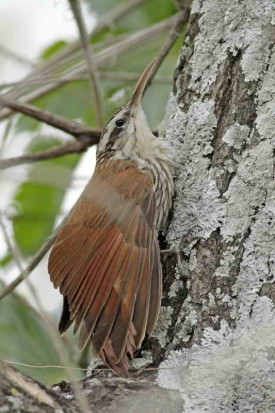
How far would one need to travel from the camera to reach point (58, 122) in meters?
4.23

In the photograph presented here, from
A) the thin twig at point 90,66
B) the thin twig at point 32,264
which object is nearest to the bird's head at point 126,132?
the thin twig at point 90,66

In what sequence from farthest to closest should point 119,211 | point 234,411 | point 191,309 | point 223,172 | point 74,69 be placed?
1. point 74,69
2. point 119,211
3. point 223,172
4. point 191,309
5. point 234,411

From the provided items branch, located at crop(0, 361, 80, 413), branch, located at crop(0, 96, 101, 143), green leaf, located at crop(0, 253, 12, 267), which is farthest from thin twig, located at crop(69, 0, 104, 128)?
branch, located at crop(0, 361, 80, 413)

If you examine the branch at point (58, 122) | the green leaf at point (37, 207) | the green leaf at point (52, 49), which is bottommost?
the green leaf at point (37, 207)

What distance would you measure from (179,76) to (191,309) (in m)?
1.27

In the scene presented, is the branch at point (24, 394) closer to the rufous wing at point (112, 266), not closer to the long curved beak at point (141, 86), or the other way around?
the rufous wing at point (112, 266)

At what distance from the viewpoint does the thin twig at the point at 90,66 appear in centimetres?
402

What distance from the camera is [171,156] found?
379 cm

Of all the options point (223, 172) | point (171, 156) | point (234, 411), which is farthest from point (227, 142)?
point (234, 411)

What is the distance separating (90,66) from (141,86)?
29 centimetres

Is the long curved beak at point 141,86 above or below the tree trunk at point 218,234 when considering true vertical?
above

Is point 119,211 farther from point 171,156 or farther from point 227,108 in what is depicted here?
point 227,108

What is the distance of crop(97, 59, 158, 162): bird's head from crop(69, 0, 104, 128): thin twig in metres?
0.15

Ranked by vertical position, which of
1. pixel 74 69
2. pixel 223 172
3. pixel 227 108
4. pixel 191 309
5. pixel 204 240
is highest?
pixel 74 69
